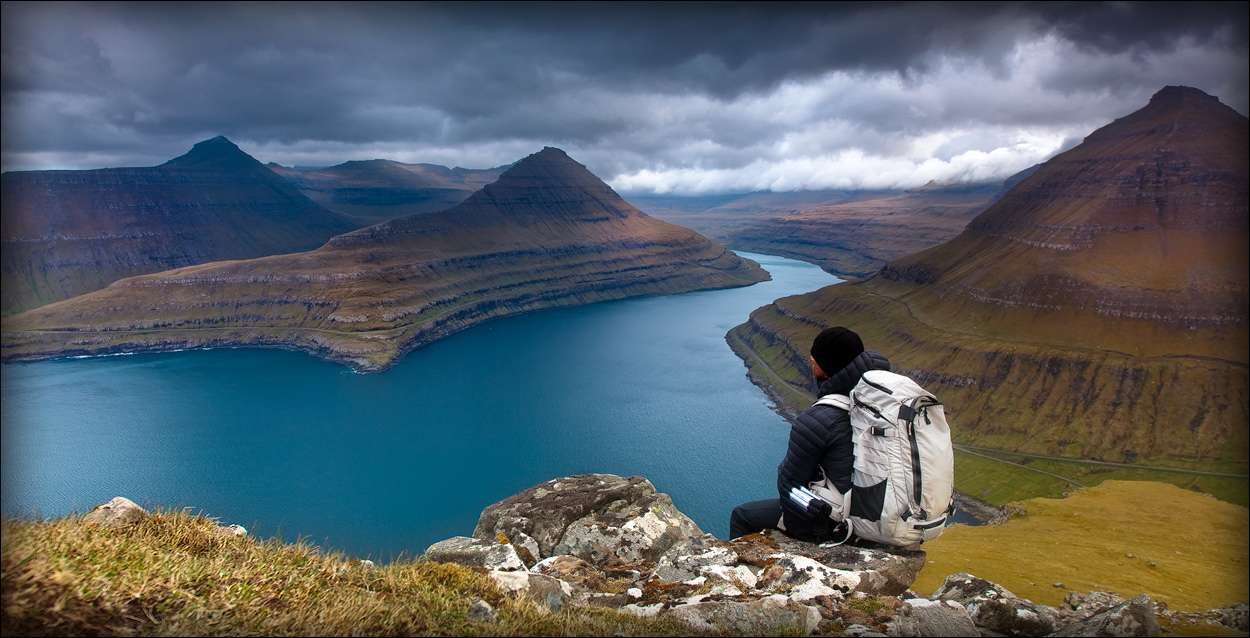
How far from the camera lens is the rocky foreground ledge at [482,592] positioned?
22.4 feet

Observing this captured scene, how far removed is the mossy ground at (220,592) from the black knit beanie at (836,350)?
478 centimetres

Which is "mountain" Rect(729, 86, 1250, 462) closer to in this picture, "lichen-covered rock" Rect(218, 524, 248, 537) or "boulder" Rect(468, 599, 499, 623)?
"boulder" Rect(468, 599, 499, 623)

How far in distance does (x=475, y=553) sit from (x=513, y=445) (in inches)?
4378

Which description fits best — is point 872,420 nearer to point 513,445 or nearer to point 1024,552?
point 1024,552

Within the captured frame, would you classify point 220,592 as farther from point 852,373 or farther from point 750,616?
point 852,373

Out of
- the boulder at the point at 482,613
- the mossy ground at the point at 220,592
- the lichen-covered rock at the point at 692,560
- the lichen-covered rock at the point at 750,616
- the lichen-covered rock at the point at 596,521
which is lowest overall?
the lichen-covered rock at the point at 596,521

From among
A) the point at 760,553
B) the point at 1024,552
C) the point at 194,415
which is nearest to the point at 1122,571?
the point at 1024,552

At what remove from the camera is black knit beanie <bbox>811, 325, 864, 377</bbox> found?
10.2 m

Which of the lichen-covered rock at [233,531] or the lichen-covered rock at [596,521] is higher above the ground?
the lichen-covered rock at [233,531]

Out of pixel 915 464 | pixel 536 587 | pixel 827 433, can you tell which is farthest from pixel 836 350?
pixel 536 587

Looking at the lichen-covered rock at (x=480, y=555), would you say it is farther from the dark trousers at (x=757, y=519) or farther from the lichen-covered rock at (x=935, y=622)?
the lichen-covered rock at (x=935, y=622)

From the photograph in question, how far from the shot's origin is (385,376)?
7151 inches

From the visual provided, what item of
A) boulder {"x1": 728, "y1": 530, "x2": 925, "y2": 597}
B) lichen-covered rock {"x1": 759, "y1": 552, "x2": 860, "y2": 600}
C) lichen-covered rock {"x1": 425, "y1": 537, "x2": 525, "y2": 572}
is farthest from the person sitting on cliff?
lichen-covered rock {"x1": 425, "y1": 537, "x2": 525, "y2": 572}

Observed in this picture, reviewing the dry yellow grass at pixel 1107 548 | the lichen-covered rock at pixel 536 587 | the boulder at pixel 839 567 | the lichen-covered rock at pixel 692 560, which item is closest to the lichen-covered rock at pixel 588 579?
the lichen-covered rock at pixel 536 587
